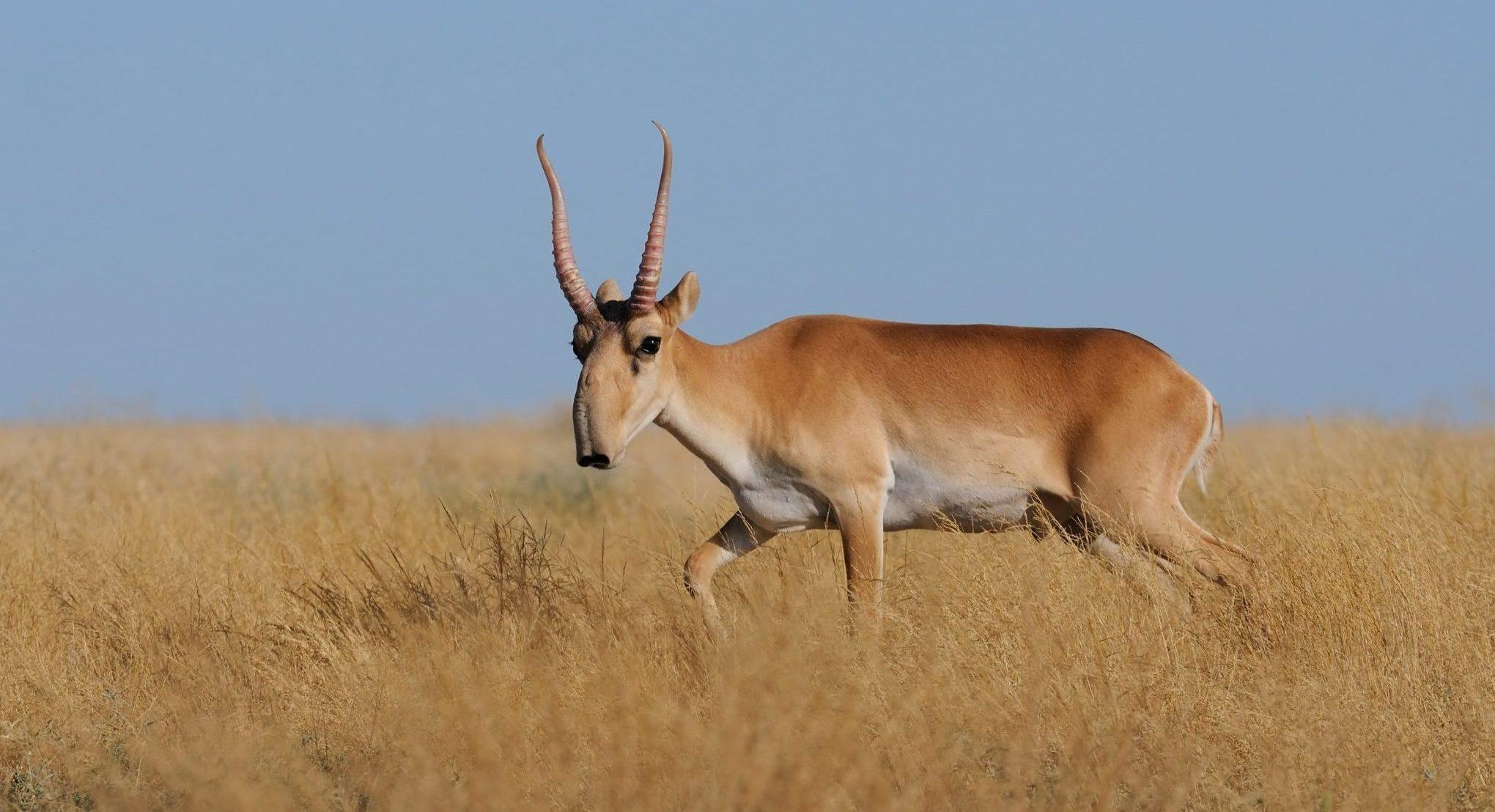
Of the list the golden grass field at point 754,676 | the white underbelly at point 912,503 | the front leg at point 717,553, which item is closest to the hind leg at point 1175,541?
the golden grass field at point 754,676

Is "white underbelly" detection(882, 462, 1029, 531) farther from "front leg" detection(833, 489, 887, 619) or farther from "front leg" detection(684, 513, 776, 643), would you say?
"front leg" detection(684, 513, 776, 643)

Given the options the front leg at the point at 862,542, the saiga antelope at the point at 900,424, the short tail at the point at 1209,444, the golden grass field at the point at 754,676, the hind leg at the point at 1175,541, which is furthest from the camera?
the short tail at the point at 1209,444

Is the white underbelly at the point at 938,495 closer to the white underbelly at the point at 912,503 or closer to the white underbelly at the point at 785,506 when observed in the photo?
the white underbelly at the point at 912,503

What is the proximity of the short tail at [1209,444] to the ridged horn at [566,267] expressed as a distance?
11.9 ft

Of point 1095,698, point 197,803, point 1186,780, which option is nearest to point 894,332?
point 1095,698

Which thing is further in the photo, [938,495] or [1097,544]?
[1097,544]

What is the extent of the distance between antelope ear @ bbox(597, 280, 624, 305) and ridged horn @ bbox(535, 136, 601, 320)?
123 millimetres

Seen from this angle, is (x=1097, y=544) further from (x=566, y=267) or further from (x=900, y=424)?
(x=566, y=267)

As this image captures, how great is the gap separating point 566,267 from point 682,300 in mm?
668

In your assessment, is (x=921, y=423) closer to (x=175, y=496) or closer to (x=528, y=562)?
(x=528, y=562)

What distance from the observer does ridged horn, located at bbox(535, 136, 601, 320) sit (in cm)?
859

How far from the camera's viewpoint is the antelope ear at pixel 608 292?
8898 millimetres

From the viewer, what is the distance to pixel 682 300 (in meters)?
8.73

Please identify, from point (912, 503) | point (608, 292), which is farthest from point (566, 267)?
point (912, 503)
